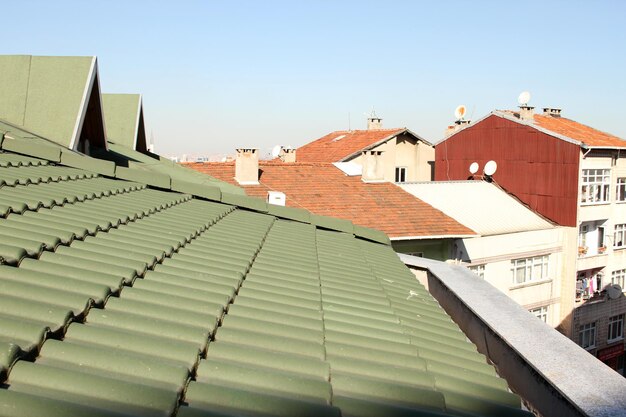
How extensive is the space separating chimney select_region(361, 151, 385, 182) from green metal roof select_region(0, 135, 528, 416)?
65.9 ft

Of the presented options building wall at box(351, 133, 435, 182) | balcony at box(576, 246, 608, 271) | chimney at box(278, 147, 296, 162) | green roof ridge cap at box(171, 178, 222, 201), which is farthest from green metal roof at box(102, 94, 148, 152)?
building wall at box(351, 133, 435, 182)

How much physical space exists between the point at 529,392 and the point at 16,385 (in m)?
3.95

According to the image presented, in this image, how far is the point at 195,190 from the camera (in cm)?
864

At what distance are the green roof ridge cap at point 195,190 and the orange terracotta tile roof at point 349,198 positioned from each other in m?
13.1

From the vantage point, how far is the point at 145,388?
2443 mm

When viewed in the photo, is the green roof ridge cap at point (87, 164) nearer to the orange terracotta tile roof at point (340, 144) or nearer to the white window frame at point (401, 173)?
the orange terracotta tile roof at point (340, 144)

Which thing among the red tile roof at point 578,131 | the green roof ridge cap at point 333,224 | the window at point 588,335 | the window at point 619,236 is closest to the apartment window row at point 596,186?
the red tile roof at point 578,131

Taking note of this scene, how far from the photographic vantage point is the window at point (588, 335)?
Result: 3253cm

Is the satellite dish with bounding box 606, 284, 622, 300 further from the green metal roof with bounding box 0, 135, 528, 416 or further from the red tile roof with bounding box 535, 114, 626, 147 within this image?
the green metal roof with bounding box 0, 135, 528, 416

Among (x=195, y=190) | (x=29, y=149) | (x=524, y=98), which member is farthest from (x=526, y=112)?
(x=29, y=149)

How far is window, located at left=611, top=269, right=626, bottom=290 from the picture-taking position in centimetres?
3409

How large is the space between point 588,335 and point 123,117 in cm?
2598

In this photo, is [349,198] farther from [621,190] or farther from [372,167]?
[621,190]

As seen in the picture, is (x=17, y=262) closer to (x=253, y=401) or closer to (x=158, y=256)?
(x=158, y=256)
